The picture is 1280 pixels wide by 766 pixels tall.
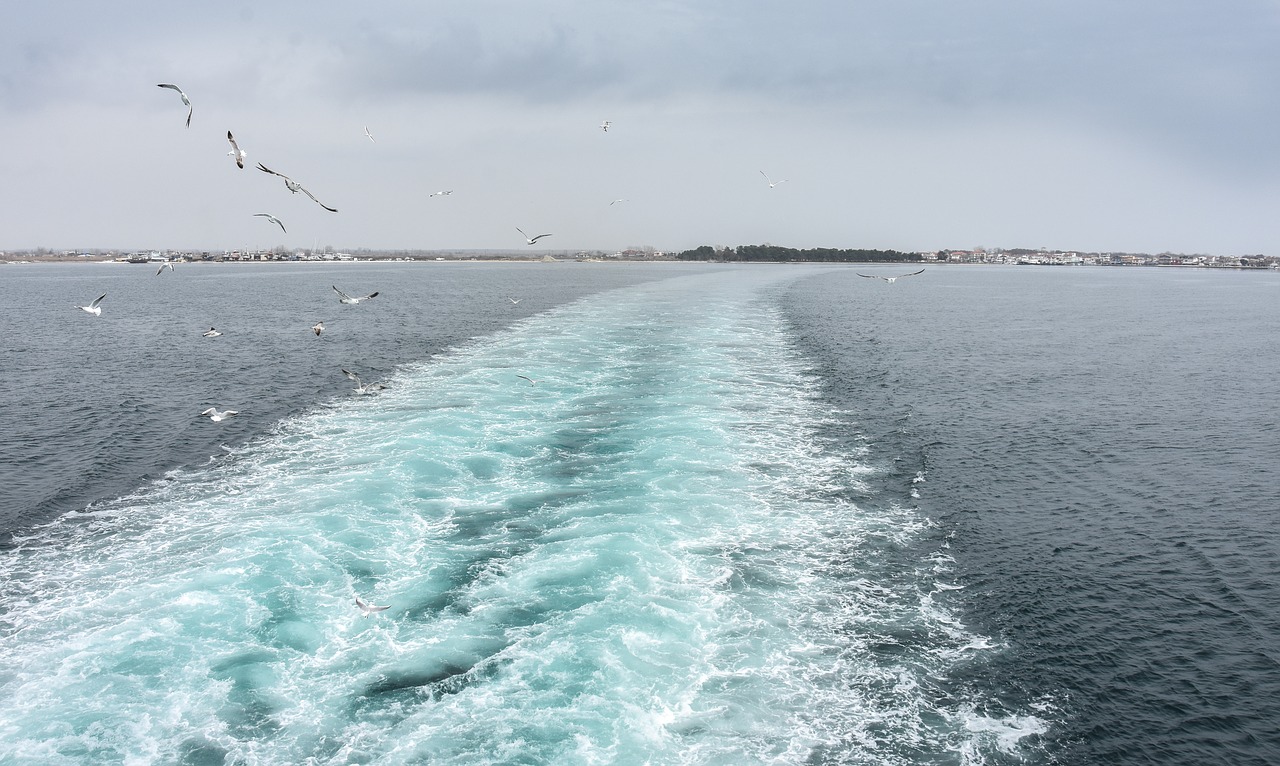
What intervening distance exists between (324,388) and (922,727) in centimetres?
2807

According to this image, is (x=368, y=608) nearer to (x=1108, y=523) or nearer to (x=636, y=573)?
(x=636, y=573)

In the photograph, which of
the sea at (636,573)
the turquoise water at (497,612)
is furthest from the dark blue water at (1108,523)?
the turquoise water at (497,612)

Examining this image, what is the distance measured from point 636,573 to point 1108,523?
11720mm

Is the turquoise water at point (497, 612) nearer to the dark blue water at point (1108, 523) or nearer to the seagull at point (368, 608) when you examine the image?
the seagull at point (368, 608)

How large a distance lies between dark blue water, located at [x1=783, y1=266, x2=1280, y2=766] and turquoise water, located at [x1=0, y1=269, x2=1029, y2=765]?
43.6 inches

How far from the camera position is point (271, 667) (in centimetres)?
1173

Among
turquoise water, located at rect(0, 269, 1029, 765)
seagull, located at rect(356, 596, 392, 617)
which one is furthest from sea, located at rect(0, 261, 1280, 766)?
seagull, located at rect(356, 596, 392, 617)

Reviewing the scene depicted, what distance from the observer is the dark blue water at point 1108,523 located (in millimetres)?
11445

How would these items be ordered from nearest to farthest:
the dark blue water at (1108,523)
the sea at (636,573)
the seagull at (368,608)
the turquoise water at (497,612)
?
the turquoise water at (497,612), the sea at (636,573), the dark blue water at (1108,523), the seagull at (368,608)

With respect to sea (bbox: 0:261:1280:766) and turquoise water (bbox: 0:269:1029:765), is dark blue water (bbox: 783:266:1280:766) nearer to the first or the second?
sea (bbox: 0:261:1280:766)

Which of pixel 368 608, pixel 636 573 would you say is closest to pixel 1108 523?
pixel 636 573

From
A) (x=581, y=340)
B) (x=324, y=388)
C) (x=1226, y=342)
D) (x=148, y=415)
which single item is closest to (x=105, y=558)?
(x=148, y=415)

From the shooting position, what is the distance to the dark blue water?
37.6 feet

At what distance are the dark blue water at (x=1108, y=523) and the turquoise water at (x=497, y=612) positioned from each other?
1.11 m
